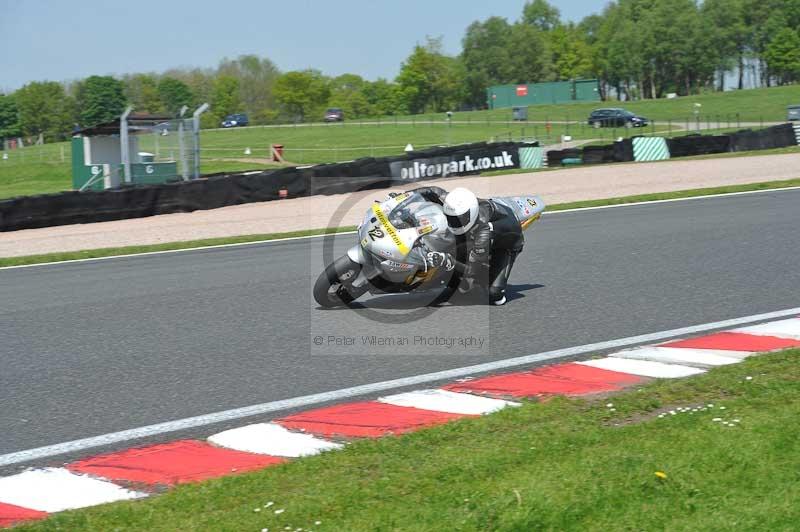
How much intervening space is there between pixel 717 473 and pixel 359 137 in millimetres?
63040

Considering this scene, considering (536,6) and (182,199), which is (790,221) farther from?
(536,6)

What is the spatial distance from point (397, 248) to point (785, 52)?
4690 inches

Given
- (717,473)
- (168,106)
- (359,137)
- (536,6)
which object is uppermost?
(536,6)

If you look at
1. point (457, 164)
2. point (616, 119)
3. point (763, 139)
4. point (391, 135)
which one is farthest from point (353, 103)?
point (457, 164)

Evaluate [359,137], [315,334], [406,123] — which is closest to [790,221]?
[315,334]

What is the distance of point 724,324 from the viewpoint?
8.29m

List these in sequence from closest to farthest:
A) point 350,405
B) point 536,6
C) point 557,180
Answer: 1. point 350,405
2. point 557,180
3. point 536,6

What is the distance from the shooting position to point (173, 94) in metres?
150

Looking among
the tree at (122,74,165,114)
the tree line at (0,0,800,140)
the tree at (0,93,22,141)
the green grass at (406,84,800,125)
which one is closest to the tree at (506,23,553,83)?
the tree line at (0,0,800,140)

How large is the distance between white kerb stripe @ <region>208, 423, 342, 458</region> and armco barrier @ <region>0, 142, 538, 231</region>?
42.9 feet

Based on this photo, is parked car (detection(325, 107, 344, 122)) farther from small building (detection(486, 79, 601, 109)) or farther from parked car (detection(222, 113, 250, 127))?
small building (detection(486, 79, 601, 109))

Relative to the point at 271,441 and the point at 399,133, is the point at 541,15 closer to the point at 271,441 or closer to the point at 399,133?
the point at 399,133

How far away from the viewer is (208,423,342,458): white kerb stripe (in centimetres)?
527

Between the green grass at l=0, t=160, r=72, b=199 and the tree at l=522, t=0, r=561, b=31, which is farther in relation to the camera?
the tree at l=522, t=0, r=561, b=31
